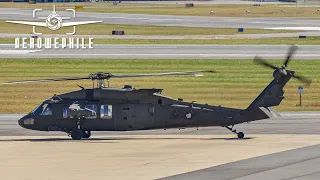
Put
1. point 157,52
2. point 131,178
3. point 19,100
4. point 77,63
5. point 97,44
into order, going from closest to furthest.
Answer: point 131,178, point 19,100, point 77,63, point 157,52, point 97,44

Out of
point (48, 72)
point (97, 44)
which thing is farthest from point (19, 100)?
point (97, 44)

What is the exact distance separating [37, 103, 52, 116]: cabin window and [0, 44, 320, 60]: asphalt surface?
45042 millimetres

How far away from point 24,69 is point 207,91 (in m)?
21.5

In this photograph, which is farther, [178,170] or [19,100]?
[19,100]

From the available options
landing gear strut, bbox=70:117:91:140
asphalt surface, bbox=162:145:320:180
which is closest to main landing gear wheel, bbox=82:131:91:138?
landing gear strut, bbox=70:117:91:140

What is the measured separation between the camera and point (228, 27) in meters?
147

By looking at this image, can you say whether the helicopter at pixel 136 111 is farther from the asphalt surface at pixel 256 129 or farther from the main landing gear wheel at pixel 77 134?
the asphalt surface at pixel 256 129

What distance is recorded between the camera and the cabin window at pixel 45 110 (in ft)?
167

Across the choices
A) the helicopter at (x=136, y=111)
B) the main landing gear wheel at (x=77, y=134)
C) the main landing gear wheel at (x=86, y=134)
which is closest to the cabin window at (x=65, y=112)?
the helicopter at (x=136, y=111)

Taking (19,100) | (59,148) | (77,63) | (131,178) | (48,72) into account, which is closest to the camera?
(131,178)

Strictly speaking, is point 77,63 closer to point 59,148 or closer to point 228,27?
point 59,148

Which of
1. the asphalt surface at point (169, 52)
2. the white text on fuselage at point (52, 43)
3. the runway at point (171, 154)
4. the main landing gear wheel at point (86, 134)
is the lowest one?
the runway at point (171, 154)

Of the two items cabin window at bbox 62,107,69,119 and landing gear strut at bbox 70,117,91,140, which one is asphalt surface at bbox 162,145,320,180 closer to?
landing gear strut at bbox 70,117,91,140

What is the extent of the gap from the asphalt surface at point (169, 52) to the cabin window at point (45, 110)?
45.0 metres
